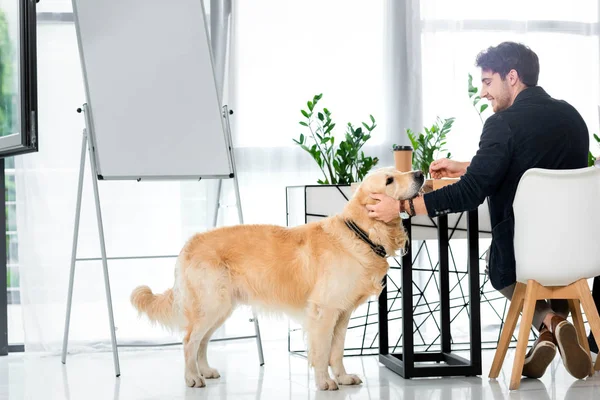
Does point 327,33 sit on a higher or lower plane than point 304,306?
higher

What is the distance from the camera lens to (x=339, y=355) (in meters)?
2.90

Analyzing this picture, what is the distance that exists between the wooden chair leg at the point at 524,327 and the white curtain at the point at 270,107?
60.6 inches

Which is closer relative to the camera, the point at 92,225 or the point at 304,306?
the point at 304,306

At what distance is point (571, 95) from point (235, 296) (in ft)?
8.47

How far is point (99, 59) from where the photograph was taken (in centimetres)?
328

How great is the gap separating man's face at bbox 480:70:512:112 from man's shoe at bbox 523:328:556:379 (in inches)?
Answer: 35.8

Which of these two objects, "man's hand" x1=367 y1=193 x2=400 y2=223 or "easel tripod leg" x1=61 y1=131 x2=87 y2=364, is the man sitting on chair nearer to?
"man's hand" x1=367 y1=193 x2=400 y2=223

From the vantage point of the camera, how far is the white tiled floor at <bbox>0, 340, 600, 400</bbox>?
2.73 meters

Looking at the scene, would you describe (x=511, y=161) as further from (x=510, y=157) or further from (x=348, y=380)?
(x=348, y=380)

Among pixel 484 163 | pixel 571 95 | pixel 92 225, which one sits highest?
pixel 571 95

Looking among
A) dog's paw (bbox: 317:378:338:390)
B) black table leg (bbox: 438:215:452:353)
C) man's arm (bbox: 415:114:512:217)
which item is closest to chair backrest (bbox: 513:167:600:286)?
man's arm (bbox: 415:114:512:217)

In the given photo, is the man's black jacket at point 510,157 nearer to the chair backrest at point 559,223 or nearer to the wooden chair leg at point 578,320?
the chair backrest at point 559,223

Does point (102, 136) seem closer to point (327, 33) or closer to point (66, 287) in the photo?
point (66, 287)

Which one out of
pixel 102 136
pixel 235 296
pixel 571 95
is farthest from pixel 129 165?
pixel 571 95
